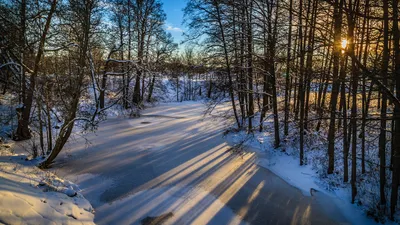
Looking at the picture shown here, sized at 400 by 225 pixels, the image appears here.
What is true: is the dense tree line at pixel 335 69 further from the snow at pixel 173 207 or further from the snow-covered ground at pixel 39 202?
the snow-covered ground at pixel 39 202

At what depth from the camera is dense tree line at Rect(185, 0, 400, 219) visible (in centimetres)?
294

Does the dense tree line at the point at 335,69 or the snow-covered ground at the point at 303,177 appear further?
the snow-covered ground at the point at 303,177

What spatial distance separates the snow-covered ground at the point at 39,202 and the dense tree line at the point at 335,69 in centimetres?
404

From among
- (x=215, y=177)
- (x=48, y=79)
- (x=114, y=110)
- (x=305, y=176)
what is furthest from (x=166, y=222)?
(x=114, y=110)

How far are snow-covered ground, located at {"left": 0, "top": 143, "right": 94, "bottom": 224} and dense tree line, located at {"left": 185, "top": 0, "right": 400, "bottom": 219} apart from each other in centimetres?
404

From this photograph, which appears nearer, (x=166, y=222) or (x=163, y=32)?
(x=166, y=222)

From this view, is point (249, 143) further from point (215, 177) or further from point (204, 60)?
point (204, 60)

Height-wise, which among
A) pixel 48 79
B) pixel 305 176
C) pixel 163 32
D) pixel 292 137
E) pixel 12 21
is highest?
pixel 163 32

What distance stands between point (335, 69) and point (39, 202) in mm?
6187

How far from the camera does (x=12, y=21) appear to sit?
718cm

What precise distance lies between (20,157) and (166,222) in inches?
206

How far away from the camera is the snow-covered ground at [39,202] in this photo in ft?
10.4

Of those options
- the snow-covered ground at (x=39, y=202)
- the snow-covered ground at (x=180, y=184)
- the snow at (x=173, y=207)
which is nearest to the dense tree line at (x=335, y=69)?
the snow-covered ground at (x=180, y=184)

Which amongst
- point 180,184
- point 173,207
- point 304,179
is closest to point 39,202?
point 173,207
